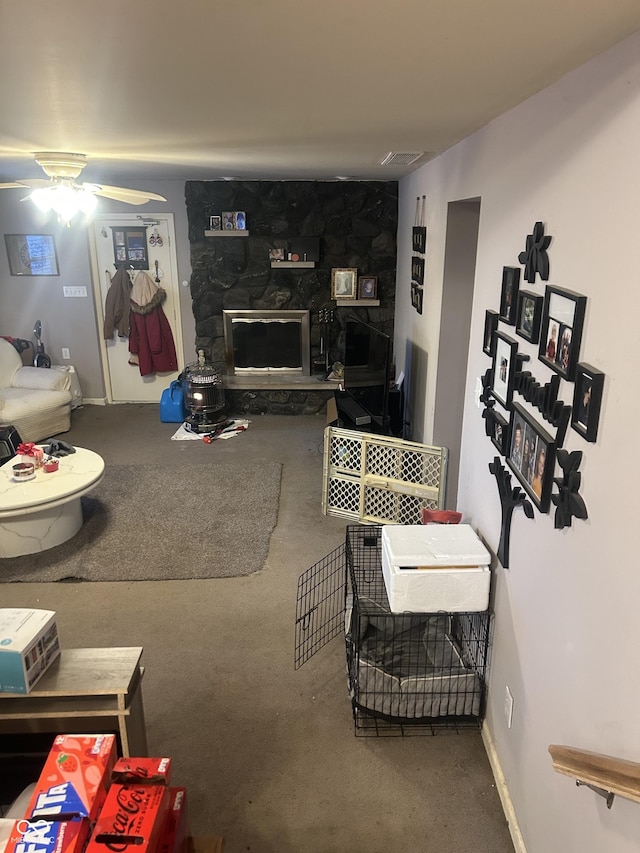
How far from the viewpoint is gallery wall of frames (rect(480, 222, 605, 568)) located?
5.04ft

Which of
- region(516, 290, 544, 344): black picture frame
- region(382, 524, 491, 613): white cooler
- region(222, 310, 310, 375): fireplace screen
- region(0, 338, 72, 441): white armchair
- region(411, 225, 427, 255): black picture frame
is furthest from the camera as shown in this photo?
region(222, 310, 310, 375): fireplace screen

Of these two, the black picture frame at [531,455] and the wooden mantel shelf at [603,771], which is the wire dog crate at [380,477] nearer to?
the black picture frame at [531,455]

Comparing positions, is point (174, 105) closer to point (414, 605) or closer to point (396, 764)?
point (414, 605)

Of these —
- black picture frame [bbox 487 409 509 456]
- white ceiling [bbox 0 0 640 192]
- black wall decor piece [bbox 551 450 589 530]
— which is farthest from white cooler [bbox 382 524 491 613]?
white ceiling [bbox 0 0 640 192]

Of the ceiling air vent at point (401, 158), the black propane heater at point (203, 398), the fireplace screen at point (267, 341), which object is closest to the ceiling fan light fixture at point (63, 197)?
the ceiling air vent at point (401, 158)

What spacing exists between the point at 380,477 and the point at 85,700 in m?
2.29

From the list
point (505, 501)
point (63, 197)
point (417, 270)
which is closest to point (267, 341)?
point (417, 270)

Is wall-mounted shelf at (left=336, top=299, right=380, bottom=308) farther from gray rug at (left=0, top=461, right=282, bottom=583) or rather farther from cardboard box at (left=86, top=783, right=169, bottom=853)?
cardboard box at (left=86, top=783, right=169, bottom=853)

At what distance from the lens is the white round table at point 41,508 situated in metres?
3.47

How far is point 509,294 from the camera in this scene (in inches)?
83.3

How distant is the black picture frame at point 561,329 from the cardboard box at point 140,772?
1.36m

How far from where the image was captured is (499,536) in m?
2.25

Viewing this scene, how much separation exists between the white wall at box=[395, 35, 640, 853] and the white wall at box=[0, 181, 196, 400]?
14.0 feet

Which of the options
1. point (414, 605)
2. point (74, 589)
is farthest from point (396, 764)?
point (74, 589)
